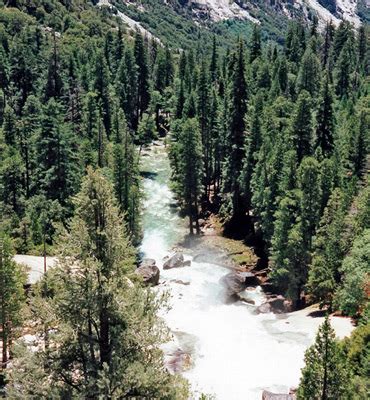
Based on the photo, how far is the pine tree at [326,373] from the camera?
22.8 m

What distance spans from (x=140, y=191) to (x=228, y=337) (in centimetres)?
3926

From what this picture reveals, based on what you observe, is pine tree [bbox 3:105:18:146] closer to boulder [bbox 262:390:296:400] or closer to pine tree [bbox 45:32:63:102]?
pine tree [bbox 45:32:63:102]

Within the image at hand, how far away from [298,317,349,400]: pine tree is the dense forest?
0.06 meters

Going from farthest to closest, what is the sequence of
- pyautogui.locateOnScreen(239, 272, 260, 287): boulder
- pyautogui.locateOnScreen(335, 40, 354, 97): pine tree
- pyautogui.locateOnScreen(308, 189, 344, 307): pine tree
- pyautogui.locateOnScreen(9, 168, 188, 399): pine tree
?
pyautogui.locateOnScreen(335, 40, 354, 97): pine tree
pyautogui.locateOnScreen(239, 272, 260, 287): boulder
pyautogui.locateOnScreen(308, 189, 344, 307): pine tree
pyautogui.locateOnScreen(9, 168, 188, 399): pine tree

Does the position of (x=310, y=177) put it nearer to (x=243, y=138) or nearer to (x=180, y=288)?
(x=180, y=288)

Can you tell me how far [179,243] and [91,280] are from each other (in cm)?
5181

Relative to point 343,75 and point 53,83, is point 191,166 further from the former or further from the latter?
point 53,83

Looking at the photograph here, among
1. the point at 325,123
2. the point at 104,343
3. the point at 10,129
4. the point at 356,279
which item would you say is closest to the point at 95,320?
the point at 104,343

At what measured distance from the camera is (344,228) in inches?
1726

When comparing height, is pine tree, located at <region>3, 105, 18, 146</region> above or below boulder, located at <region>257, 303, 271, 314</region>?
above

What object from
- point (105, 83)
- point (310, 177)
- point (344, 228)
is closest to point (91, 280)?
point (344, 228)

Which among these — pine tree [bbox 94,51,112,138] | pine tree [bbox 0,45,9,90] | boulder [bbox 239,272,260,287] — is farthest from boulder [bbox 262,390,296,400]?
pine tree [bbox 0,45,9,90]

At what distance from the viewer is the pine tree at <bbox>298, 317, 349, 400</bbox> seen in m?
22.8

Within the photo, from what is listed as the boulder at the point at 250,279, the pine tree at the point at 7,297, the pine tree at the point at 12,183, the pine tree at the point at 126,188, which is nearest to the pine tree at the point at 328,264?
the boulder at the point at 250,279
